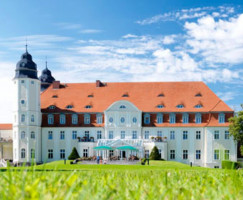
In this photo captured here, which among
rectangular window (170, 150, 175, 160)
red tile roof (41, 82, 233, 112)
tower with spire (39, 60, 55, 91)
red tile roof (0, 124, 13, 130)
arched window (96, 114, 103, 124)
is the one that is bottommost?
rectangular window (170, 150, 175, 160)

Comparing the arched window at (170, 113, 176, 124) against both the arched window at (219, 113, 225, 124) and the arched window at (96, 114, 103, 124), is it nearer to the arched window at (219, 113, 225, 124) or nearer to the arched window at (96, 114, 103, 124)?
the arched window at (219, 113, 225, 124)

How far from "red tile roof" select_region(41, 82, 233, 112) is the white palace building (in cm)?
13

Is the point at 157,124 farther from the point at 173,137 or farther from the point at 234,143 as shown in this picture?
the point at 234,143

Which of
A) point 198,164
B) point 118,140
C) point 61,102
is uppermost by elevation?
point 61,102

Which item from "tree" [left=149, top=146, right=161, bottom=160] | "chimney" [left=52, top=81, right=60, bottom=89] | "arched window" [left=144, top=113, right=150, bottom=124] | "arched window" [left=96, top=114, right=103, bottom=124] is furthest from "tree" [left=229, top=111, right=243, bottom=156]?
"chimney" [left=52, top=81, right=60, bottom=89]

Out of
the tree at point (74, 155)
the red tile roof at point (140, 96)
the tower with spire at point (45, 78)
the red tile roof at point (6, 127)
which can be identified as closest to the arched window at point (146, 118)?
the red tile roof at point (140, 96)

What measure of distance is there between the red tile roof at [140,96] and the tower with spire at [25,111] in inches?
98.5

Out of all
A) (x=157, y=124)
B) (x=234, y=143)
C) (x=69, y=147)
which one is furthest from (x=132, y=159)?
(x=234, y=143)

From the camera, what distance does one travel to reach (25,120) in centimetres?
4888

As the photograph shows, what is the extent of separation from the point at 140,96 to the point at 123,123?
5.16 m

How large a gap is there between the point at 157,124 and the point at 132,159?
272 inches

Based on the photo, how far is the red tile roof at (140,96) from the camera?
161ft

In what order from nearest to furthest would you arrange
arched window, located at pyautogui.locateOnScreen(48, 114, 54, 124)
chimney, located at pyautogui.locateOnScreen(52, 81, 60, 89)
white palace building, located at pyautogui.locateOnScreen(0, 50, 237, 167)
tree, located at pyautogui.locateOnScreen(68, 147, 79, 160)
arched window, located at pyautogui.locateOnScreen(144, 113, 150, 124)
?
tree, located at pyautogui.locateOnScreen(68, 147, 79, 160) < white palace building, located at pyautogui.locateOnScreen(0, 50, 237, 167) < arched window, located at pyautogui.locateOnScreen(144, 113, 150, 124) < arched window, located at pyautogui.locateOnScreen(48, 114, 54, 124) < chimney, located at pyautogui.locateOnScreen(52, 81, 60, 89)

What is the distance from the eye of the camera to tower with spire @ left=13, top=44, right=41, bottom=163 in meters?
48.3
